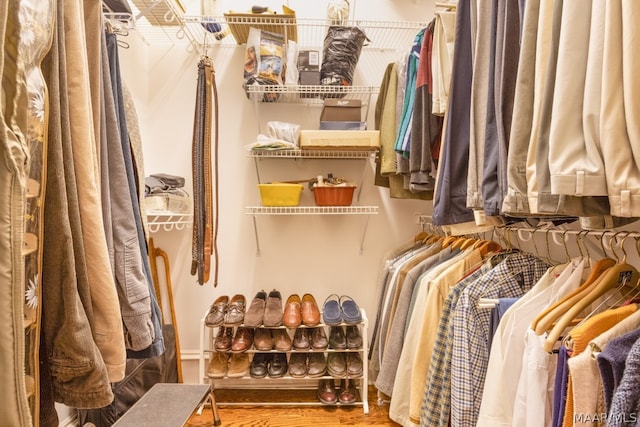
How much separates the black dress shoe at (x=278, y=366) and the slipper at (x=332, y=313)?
295mm

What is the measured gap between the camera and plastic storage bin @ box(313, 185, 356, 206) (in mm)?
1872

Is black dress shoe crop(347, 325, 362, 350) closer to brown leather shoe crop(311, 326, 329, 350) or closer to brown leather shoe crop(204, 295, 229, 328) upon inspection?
brown leather shoe crop(311, 326, 329, 350)

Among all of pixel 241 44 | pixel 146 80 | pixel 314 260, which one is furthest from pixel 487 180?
pixel 146 80

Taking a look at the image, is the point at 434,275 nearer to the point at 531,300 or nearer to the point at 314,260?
the point at 531,300

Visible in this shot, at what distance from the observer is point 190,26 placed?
1.98m

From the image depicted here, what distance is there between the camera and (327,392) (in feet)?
5.93

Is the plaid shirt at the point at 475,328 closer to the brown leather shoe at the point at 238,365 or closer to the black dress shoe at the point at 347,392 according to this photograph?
the black dress shoe at the point at 347,392

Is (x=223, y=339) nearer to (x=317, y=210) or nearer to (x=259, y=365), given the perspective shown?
(x=259, y=365)

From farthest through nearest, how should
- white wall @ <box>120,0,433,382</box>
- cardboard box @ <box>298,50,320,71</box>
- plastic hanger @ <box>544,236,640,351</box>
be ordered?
white wall @ <box>120,0,433,382</box> → cardboard box @ <box>298,50,320,71</box> → plastic hanger @ <box>544,236,640,351</box>

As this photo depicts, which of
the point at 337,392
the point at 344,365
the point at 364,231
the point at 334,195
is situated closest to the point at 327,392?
the point at 337,392

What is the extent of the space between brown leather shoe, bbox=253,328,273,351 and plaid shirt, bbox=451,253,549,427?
0.90m

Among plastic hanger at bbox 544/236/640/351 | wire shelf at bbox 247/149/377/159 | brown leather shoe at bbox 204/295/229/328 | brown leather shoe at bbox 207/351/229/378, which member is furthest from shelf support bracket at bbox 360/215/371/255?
plastic hanger at bbox 544/236/640/351

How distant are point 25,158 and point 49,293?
0.24 metres

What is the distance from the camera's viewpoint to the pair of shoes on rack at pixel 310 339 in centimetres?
175
